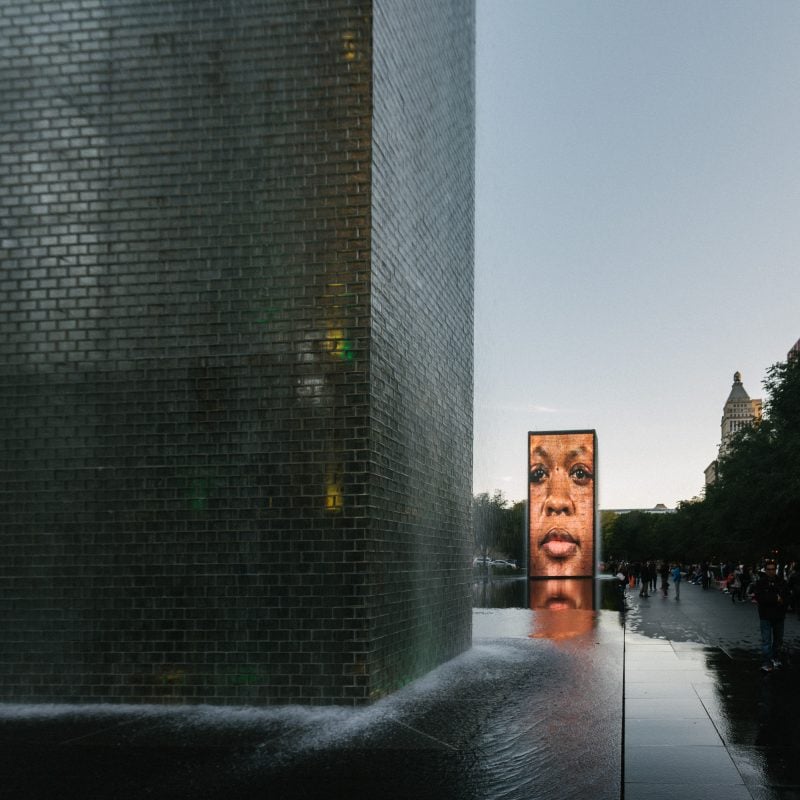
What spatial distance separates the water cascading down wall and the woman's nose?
57.4 m

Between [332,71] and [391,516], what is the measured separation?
226 inches

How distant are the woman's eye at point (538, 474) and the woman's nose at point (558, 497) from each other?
2.01 ft

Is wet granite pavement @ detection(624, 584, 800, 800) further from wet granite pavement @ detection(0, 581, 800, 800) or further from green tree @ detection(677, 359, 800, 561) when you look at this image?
green tree @ detection(677, 359, 800, 561)

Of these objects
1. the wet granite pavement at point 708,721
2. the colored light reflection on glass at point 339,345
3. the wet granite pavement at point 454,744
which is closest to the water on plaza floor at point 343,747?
the wet granite pavement at point 454,744

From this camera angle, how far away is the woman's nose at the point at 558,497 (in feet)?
226

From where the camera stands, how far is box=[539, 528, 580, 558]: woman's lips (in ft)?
225

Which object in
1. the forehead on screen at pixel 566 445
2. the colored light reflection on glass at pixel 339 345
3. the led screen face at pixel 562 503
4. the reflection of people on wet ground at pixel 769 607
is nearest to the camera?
the colored light reflection on glass at pixel 339 345

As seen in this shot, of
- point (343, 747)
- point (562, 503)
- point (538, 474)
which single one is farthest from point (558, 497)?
point (343, 747)

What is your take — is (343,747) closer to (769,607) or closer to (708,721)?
(708,721)

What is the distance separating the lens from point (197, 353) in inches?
469

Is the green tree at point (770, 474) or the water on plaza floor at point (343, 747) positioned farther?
the green tree at point (770, 474)

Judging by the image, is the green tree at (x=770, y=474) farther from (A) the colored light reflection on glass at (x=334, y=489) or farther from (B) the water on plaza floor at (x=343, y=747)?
(A) the colored light reflection on glass at (x=334, y=489)

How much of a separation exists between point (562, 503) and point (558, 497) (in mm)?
512

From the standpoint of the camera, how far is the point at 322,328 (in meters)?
11.8
